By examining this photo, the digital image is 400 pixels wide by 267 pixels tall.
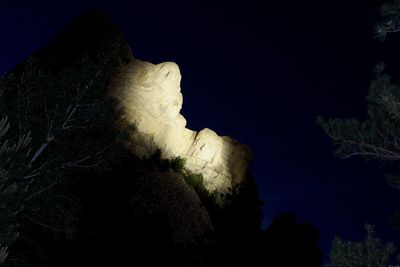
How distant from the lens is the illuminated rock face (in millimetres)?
31672

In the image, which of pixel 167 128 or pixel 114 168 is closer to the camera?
pixel 114 168

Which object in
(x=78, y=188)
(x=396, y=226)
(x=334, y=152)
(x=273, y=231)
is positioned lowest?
(x=273, y=231)

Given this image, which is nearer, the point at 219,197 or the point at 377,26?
the point at 377,26

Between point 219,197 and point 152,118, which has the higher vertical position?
point 152,118

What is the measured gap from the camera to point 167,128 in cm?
3431

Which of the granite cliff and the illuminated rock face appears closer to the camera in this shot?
the granite cliff

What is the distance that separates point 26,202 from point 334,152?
13.2 metres

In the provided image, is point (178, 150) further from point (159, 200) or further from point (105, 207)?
point (105, 207)

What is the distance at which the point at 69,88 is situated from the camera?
18.7 m

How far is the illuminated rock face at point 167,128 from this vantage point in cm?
3167

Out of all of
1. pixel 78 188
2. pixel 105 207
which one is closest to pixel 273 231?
pixel 105 207

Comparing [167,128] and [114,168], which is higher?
[114,168]

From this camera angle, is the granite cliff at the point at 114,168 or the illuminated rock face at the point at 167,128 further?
the illuminated rock face at the point at 167,128

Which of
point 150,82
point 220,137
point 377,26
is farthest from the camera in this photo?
point 220,137
